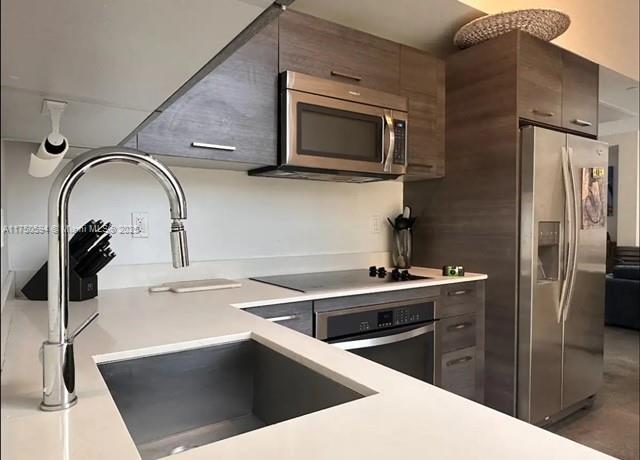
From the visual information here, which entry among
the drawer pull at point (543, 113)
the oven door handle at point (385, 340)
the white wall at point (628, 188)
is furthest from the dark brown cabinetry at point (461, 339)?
the white wall at point (628, 188)

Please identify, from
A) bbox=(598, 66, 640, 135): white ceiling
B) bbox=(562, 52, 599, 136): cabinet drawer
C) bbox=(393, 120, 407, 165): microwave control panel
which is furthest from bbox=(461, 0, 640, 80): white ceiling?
bbox=(393, 120, 407, 165): microwave control panel

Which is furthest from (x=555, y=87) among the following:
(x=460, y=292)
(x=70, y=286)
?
(x=70, y=286)

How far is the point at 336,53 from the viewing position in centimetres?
212

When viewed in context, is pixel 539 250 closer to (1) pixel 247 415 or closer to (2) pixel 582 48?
(2) pixel 582 48

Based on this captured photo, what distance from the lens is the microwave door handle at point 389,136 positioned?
2.22m

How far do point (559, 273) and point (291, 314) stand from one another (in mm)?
1598

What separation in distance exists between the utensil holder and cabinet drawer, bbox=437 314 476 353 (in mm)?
519

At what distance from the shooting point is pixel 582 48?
3043 millimetres

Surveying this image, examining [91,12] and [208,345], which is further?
[208,345]

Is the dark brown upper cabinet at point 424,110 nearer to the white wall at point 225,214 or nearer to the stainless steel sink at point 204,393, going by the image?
the white wall at point 225,214

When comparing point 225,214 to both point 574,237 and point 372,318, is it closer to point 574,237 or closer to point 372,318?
point 372,318

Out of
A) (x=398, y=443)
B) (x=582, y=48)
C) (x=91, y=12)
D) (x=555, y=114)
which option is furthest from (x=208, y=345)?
(x=582, y=48)

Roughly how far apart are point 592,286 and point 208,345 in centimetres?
250

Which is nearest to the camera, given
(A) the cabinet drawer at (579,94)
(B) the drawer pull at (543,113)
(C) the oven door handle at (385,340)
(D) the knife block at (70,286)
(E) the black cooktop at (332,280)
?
(D) the knife block at (70,286)
